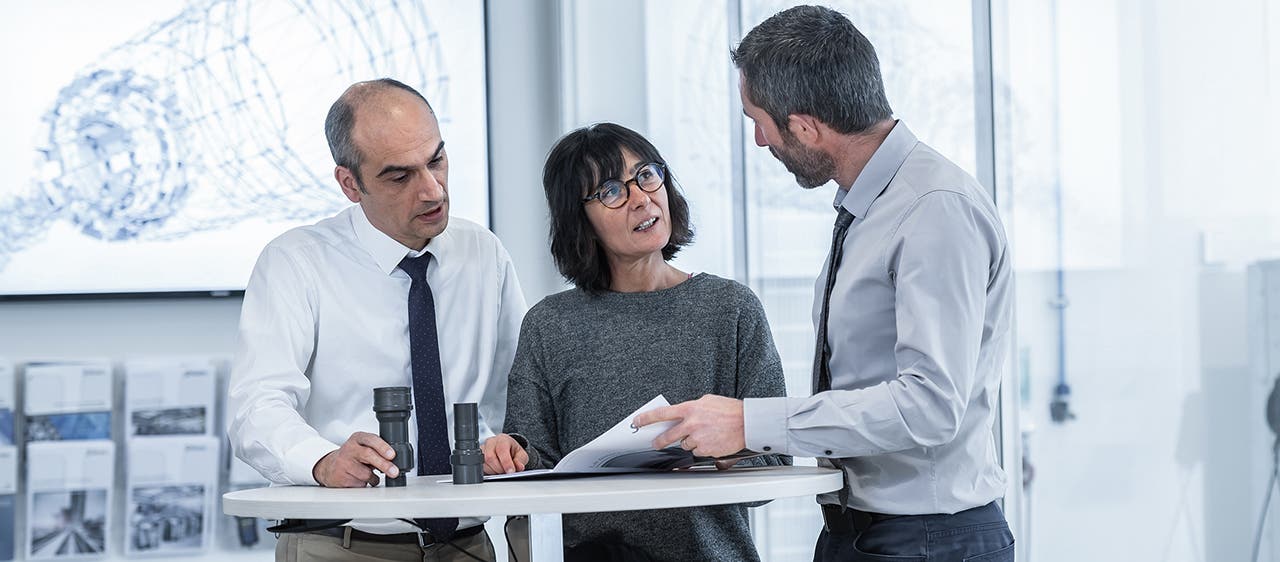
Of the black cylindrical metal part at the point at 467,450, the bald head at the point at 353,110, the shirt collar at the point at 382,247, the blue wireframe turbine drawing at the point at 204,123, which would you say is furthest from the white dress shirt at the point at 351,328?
the blue wireframe turbine drawing at the point at 204,123

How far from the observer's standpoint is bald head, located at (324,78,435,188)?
2.01 metres

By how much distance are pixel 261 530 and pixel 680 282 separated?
163 cm

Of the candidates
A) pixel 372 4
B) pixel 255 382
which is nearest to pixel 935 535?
pixel 255 382

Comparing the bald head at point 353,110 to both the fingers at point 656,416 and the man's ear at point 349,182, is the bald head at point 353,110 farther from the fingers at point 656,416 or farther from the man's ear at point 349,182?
the fingers at point 656,416

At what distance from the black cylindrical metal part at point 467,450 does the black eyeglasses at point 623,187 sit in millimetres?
575

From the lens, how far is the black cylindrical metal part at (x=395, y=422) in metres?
1.57

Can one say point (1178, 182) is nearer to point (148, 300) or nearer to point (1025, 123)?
point (1025, 123)

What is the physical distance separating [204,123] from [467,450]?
1.97m

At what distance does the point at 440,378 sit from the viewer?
1.99 m

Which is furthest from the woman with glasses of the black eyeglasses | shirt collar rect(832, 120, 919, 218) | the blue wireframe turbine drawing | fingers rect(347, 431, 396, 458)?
the blue wireframe turbine drawing

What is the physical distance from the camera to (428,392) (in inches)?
77.9

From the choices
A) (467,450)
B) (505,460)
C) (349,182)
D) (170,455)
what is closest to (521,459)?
(505,460)

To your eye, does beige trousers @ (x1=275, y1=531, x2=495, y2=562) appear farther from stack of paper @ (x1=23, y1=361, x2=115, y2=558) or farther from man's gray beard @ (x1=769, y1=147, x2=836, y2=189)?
stack of paper @ (x1=23, y1=361, x2=115, y2=558)

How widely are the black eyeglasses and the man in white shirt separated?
0.26 metres
